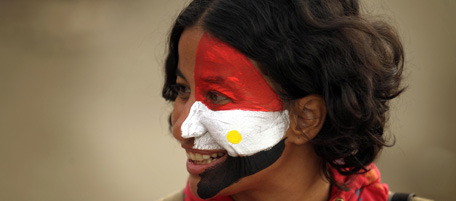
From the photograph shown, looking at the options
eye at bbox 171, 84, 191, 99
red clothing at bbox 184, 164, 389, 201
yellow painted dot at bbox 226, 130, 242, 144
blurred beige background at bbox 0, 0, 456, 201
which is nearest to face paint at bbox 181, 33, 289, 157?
yellow painted dot at bbox 226, 130, 242, 144

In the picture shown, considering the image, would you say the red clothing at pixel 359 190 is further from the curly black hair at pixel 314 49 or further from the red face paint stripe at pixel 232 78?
the red face paint stripe at pixel 232 78

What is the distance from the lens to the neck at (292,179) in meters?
2.17

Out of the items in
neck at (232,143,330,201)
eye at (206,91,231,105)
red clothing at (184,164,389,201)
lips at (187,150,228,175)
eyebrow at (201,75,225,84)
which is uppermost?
eyebrow at (201,75,225,84)

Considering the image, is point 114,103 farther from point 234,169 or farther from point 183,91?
point 234,169

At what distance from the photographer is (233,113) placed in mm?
2000

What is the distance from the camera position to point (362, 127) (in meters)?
2.15

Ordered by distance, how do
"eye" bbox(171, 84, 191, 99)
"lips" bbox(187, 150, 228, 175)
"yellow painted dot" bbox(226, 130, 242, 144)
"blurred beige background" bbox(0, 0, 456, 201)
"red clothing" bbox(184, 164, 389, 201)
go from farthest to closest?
1. "blurred beige background" bbox(0, 0, 456, 201)
2. "red clothing" bbox(184, 164, 389, 201)
3. "eye" bbox(171, 84, 191, 99)
4. "lips" bbox(187, 150, 228, 175)
5. "yellow painted dot" bbox(226, 130, 242, 144)

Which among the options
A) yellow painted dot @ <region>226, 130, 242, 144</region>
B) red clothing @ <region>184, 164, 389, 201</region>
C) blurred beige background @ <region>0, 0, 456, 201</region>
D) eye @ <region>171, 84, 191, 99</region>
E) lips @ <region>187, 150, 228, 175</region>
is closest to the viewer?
yellow painted dot @ <region>226, 130, 242, 144</region>

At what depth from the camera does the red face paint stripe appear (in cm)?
199

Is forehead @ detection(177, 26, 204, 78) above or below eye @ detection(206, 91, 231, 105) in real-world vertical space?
above

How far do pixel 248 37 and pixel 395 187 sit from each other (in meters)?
3.84

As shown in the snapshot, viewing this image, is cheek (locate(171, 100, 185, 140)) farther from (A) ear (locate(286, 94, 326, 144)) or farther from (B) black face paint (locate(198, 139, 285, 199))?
(A) ear (locate(286, 94, 326, 144))

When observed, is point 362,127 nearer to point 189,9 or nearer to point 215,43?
point 215,43

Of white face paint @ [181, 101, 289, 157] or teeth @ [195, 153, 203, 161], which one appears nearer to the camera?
white face paint @ [181, 101, 289, 157]
